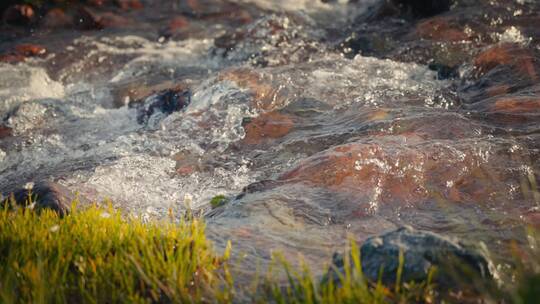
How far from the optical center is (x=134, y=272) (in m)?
3.43

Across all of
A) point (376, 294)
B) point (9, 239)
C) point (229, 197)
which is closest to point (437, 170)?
point (229, 197)

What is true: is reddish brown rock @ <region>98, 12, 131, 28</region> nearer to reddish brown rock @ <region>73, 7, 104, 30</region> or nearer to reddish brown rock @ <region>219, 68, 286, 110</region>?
reddish brown rock @ <region>73, 7, 104, 30</region>

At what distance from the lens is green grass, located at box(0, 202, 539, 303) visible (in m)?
3.07

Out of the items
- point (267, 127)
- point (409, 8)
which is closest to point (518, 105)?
point (267, 127)

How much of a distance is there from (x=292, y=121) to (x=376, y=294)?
229 inches

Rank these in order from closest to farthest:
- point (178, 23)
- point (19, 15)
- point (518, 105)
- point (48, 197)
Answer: point (48, 197), point (518, 105), point (19, 15), point (178, 23)

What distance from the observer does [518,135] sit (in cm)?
688

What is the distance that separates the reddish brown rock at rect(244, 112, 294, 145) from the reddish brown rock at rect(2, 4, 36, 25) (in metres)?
11.2

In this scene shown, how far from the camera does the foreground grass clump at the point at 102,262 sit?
3295mm

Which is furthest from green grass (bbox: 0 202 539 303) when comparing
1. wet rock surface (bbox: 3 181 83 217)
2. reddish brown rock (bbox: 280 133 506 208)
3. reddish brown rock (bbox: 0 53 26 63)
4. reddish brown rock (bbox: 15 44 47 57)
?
reddish brown rock (bbox: 15 44 47 57)

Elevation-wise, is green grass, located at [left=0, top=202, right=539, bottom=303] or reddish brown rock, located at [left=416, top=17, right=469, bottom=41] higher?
reddish brown rock, located at [left=416, top=17, right=469, bottom=41]

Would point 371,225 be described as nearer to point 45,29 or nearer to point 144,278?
point 144,278

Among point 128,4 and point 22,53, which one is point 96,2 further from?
point 22,53

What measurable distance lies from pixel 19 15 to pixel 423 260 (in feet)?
54.6
